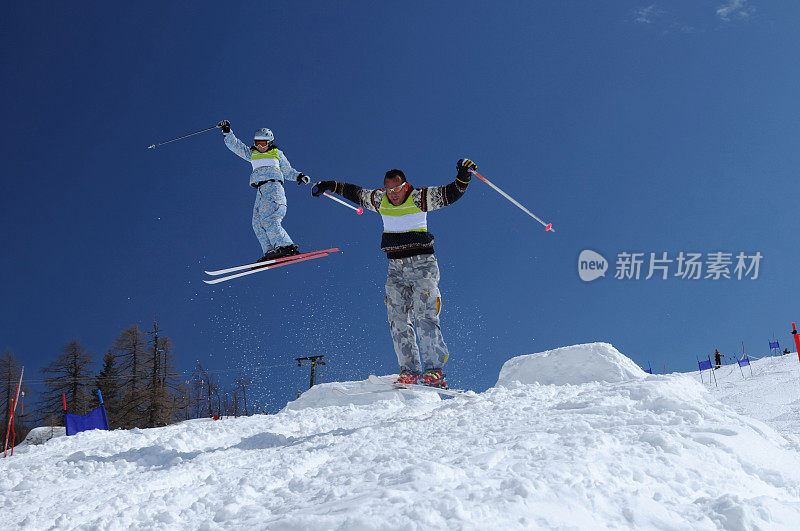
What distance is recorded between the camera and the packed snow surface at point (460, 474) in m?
1.92

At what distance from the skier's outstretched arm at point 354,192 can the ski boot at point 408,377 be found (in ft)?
6.79

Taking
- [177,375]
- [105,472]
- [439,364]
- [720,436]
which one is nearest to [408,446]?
[720,436]

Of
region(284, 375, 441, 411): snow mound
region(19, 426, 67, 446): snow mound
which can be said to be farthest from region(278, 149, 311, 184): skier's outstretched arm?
region(19, 426, 67, 446): snow mound

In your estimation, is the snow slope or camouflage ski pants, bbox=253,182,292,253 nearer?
the snow slope

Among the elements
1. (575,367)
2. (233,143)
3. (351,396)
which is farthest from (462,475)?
(233,143)

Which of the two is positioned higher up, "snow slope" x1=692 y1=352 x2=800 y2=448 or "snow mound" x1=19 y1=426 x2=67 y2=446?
"snow slope" x1=692 y1=352 x2=800 y2=448

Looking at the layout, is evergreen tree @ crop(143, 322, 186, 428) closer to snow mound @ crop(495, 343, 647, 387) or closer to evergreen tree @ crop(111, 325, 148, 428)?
evergreen tree @ crop(111, 325, 148, 428)

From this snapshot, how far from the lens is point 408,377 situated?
6250 millimetres

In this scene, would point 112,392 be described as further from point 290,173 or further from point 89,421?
point 290,173

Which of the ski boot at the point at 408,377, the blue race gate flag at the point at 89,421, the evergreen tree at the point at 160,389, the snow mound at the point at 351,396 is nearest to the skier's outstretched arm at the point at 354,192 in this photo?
the ski boot at the point at 408,377

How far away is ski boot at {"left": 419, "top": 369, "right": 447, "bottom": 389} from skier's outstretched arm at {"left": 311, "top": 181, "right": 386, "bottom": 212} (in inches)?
84.2

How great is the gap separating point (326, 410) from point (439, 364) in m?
1.50

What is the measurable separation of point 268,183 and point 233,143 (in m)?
0.97

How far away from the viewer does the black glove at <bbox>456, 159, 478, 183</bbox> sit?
5.91 m
